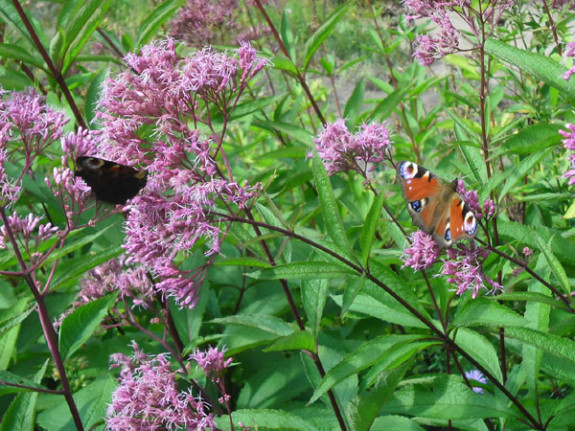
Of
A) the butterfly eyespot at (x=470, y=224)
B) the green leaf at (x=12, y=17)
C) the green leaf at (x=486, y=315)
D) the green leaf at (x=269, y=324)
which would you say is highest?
the green leaf at (x=12, y=17)

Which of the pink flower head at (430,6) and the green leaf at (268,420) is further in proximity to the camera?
the pink flower head at (430,6)

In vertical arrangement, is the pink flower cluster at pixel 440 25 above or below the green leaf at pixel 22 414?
above

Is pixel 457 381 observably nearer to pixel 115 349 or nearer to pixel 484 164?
pixel 484 164

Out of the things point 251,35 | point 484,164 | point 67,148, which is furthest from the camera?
point 251,35

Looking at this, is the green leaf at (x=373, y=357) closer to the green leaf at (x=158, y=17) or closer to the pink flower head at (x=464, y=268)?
the pink flower head at (x=464, y=268)

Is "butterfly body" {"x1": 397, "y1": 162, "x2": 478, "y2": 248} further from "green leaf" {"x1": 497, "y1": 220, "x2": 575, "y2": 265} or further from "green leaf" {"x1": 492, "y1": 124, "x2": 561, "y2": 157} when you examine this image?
"green leaf" {"x1": 497, "y1": 220, "x2": 575, "y2": 265}

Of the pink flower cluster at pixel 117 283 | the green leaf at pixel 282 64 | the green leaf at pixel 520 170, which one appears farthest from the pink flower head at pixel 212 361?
the green leaf at pixel 282 64

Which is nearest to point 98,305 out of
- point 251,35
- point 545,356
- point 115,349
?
point 115,349
